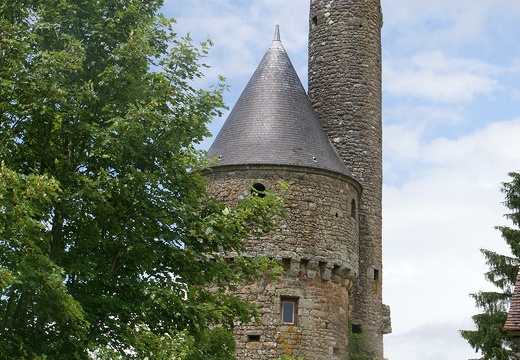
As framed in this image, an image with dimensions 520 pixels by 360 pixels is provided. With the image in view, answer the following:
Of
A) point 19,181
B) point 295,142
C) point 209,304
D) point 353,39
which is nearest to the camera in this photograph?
point 19,181

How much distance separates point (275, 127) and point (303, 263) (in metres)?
3.75

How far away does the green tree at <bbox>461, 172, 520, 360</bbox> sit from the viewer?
2211cm

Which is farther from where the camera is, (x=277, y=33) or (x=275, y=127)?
(x=277, y=33)

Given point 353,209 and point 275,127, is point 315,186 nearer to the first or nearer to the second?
point 353,209

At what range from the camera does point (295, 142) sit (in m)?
22.4

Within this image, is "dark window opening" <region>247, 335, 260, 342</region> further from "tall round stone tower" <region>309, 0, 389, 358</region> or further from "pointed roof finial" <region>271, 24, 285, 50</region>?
"pointed roof finial" <region>271, 24, 285, 50</region>

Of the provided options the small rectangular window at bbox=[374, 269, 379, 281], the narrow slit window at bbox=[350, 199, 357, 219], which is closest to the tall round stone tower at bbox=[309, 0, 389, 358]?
the small rectangular window at bbox=[374, 269, 379, 281]

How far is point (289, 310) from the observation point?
21.0m

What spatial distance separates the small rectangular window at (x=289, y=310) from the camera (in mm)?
20812

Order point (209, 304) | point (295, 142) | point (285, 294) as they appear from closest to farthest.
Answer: point (209, 304), point (285, 294), point (295, 142)

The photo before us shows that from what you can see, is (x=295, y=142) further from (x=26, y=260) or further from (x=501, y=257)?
(x=26, y=260)

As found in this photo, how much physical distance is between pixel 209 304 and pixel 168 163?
7.05 ft

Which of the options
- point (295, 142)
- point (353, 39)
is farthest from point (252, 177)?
point (353, 39)

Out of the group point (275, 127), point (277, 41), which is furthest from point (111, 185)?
point (277, 41)
